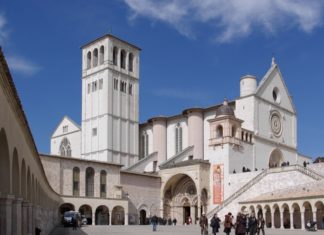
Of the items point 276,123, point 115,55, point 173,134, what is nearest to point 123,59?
point 115,55

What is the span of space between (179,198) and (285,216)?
663 inches

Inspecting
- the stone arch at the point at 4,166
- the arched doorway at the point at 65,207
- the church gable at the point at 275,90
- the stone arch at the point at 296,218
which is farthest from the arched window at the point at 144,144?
the stone arch at the point at 4,166

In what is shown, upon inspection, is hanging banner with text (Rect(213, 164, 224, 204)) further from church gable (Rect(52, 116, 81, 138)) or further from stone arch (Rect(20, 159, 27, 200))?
stone arch (Rect(20, 159, 27, 200))

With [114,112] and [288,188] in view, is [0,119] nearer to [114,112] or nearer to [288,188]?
[288,188]

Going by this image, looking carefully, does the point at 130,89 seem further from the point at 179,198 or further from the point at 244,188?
the point at 244,188

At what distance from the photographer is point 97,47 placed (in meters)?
74.9

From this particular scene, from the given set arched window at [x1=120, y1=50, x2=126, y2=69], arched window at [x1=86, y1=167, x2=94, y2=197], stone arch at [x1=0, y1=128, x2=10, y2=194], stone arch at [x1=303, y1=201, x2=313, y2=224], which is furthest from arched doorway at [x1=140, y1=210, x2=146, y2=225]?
stone arch at [x1=0, y1=128, x2=10, y2=194]

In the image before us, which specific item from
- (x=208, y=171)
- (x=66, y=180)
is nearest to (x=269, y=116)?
(x=208, y=171)

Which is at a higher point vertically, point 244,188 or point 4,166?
point 4,166

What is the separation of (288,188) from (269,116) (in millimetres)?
15809

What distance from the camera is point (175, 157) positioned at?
64375 mm

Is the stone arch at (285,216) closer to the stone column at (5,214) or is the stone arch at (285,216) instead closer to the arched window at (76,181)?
the arched window at (76,181)

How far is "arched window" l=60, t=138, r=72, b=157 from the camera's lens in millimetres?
78450

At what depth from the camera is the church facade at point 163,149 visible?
176ft
